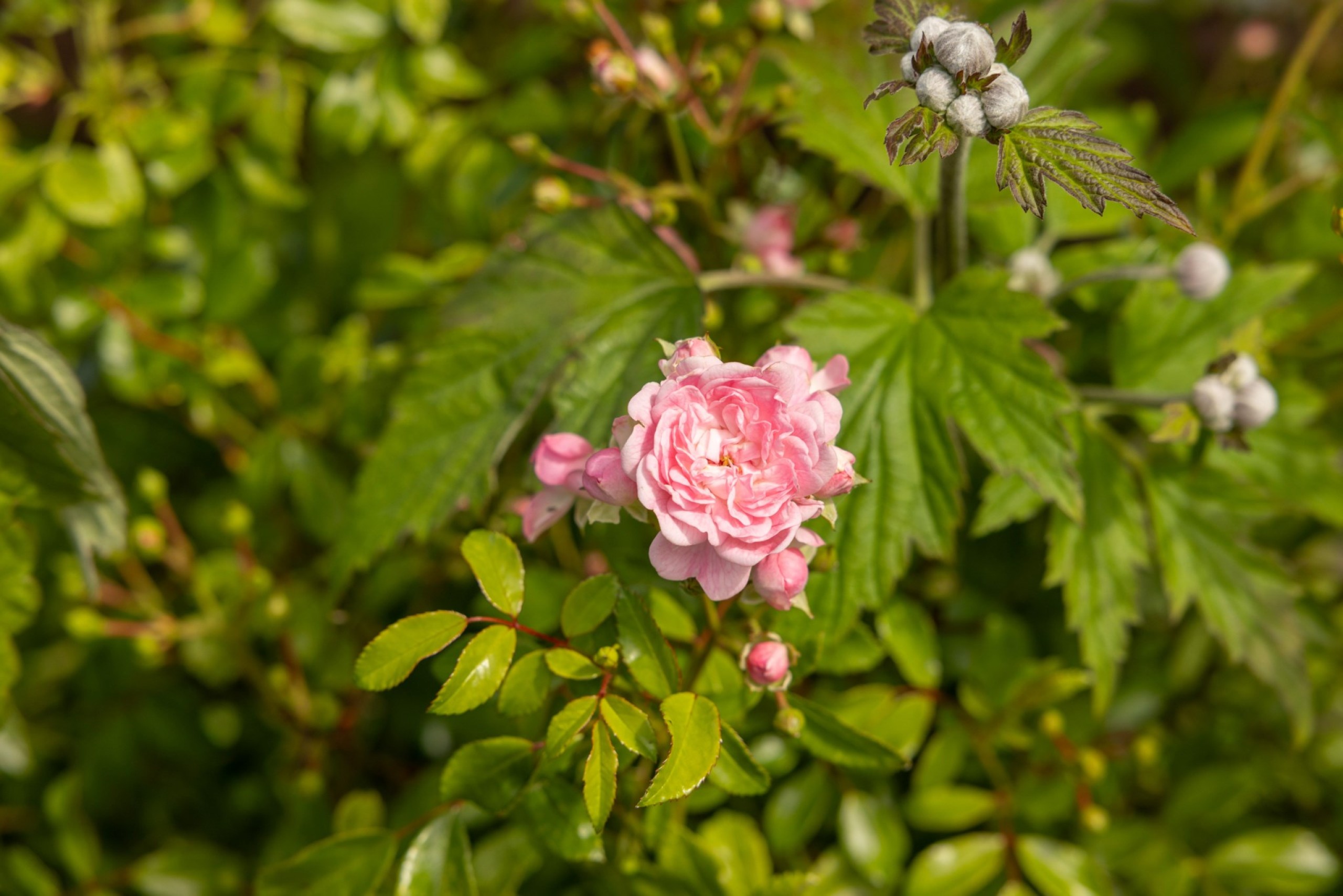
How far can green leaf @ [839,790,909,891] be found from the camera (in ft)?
3.39

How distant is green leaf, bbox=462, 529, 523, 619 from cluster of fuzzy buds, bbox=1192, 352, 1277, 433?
2.17ft

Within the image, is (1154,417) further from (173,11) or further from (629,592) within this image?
(173,11)

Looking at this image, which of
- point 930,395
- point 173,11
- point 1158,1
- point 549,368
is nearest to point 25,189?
point 173,11

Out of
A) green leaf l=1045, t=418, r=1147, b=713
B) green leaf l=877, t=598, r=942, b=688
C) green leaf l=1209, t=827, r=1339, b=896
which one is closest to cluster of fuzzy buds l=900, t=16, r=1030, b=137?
green leaf l=1045, t=418, r=1147, b=713

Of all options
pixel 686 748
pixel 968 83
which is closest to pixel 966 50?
pixel 968 83

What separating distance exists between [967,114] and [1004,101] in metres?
0.03

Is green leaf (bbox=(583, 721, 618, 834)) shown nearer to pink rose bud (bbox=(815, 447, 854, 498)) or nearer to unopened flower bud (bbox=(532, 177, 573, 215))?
pink rose bud (bbox=(815, 447, 854, 498))

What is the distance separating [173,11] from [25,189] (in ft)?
1.29

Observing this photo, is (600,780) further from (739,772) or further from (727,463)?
(727,463)

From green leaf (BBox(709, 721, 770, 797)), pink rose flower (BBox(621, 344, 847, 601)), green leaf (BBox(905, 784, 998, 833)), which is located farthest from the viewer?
green leaf (BBox(905, 784, 998, 833))

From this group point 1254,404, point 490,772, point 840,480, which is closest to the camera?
point 840,480

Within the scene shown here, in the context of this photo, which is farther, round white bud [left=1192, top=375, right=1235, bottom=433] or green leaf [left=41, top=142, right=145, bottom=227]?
green leaf [left=41, top=142, right=145, bottom=227]

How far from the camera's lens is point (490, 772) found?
751mm

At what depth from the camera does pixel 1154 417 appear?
104 cm
